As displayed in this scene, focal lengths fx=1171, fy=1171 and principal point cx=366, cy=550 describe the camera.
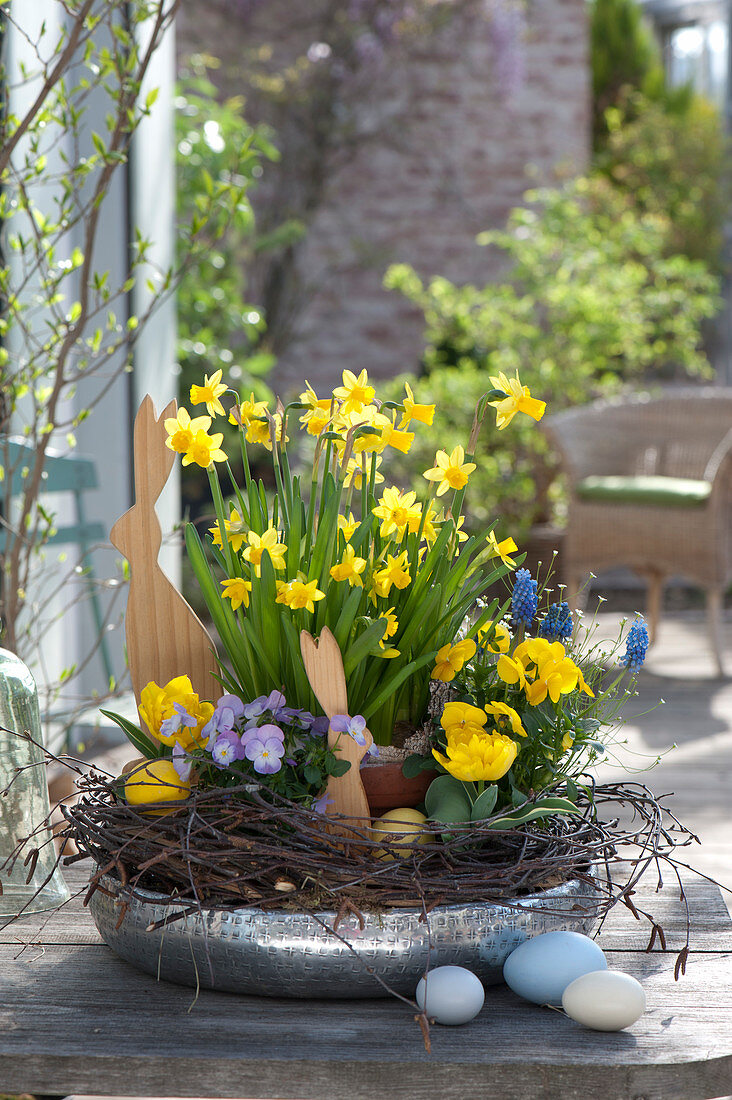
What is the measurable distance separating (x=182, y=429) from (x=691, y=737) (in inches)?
106

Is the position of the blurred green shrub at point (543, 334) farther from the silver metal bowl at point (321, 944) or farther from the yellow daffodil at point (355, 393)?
the silver metal bowl at point (321, 944)

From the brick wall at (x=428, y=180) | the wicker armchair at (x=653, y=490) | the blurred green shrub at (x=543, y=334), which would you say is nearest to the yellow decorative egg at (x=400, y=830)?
the wicker armchair at (x=653, y=490)

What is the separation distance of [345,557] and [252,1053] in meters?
0.34

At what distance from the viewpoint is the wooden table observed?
716 mm

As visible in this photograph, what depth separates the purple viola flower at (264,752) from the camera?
2.72ft

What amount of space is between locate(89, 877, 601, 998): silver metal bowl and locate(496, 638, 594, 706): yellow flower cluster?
144 mm

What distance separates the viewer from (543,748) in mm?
898

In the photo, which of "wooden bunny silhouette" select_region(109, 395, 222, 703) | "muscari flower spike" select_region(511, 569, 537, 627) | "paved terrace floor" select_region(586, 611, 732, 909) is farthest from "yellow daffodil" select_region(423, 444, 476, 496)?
"paved terrace floor" select_region(586, 611, 732, 909)

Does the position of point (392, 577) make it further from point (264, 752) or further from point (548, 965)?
point (548, 965)

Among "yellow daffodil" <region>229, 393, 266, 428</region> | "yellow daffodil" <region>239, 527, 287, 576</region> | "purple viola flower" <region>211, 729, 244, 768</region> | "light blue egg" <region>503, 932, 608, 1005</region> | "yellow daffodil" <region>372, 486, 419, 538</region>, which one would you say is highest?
"yellow daffodil" <region>229, 393, 266, 428</region>

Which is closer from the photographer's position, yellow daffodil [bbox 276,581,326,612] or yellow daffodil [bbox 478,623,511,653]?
yellow daffodil [bbox 276,581,326,612]

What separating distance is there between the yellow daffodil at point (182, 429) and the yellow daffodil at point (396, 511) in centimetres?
15

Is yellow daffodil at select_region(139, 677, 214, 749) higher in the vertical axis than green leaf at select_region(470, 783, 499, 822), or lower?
higher

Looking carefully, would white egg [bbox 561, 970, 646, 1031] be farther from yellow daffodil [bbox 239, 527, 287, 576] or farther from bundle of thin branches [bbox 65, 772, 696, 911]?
yellow daffodil [bbox 239, 527, 287, 576]
